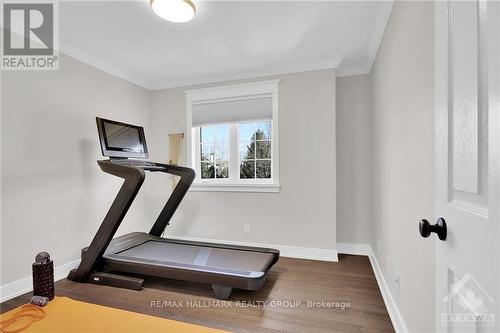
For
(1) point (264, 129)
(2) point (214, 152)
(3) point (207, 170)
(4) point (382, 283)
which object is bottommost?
(4) point (382, 283)

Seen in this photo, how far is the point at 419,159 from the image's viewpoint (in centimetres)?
139

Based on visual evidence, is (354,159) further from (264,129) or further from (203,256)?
(203,256)

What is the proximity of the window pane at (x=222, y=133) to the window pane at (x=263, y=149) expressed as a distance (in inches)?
19.8

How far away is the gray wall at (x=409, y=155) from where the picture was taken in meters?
1.24

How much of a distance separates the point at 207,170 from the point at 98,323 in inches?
102

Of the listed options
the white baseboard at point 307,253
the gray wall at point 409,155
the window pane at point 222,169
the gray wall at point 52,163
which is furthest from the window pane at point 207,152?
the gray wall at point 409,155

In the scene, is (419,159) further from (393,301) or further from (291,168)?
(291,168)

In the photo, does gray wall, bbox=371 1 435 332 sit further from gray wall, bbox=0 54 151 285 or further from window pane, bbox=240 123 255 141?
gray wall, bbox=0 54 151 285

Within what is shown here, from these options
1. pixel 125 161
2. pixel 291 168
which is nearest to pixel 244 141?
pixel 291 168

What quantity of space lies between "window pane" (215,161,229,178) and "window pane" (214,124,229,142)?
35 centimetres

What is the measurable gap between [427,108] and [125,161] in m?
2.61

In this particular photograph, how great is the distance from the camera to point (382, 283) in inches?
91.2

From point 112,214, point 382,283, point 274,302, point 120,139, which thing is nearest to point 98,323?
point 112,214

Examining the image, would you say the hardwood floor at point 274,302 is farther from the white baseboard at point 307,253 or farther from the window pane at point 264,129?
the window pane at point 264,129
